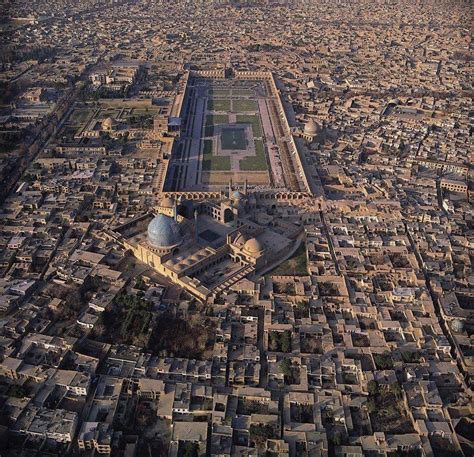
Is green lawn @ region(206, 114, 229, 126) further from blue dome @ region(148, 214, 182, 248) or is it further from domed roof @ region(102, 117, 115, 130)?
blue dome @ region(148, 214, 182, 248)

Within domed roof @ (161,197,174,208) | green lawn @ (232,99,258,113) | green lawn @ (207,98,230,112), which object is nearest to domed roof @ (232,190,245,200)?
domed roof @ (161,197,174,208)

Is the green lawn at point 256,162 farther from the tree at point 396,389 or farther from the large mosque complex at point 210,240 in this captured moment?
the tree at point 396,389

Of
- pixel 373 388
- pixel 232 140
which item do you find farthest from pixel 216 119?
pixel 373 388

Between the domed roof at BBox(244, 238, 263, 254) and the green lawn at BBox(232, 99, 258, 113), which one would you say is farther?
the green lawn at BBox(232, 99, 258, 113)

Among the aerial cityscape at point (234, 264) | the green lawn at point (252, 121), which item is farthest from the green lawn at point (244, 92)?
the green lawn at point (252, 121)

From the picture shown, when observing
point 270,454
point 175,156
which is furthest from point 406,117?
point 270,454
